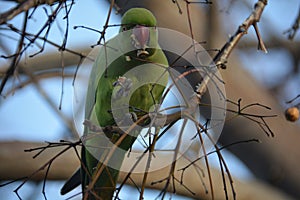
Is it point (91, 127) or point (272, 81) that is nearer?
point (91, 127)

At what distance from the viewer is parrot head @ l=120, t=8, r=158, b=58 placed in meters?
2.12

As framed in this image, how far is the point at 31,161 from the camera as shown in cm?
319

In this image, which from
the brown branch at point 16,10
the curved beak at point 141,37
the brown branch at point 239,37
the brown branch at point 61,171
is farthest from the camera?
the brown branch at point 61,171

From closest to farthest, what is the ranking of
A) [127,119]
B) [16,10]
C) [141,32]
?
[16,10], [127,119], [141,32]

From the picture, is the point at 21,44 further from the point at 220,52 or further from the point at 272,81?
the point at 272,81

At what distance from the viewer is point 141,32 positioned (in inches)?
83.4

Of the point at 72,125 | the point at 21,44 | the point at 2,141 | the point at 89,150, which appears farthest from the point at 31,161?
the point at 21,44

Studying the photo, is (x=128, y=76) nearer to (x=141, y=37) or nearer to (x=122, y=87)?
(x=122, y=87)

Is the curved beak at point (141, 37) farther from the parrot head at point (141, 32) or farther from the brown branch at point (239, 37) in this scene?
the brown branch at point (239, 37)

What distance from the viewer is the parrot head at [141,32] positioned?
6.95 ft

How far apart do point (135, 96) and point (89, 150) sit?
0.30 metres

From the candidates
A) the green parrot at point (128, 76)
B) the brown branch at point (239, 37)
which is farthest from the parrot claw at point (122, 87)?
the brown branch at point (239, 37)

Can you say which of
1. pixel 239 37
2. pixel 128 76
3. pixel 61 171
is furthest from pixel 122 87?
pixel 61 171

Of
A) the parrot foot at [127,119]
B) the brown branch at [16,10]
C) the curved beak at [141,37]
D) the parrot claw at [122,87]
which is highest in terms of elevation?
the curved beak at [141,37]
